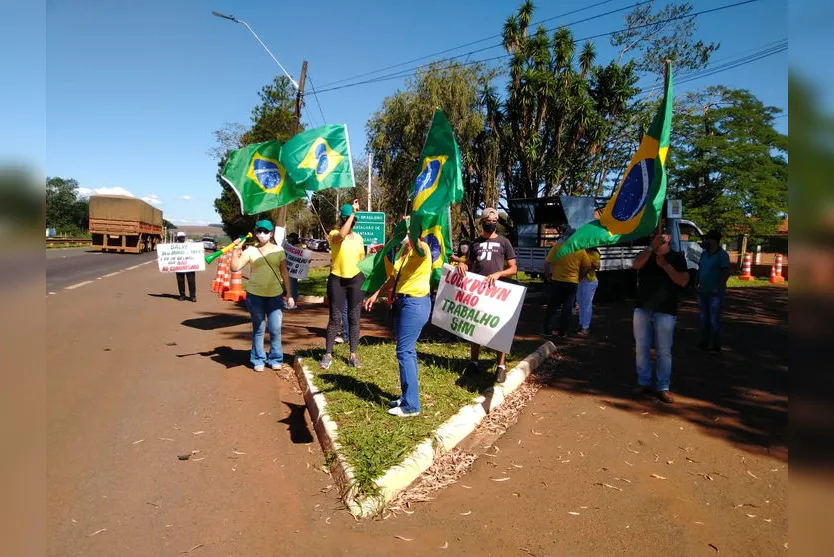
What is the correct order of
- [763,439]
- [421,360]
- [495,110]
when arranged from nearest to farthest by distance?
[763,439] < [421,360] < [495,110]

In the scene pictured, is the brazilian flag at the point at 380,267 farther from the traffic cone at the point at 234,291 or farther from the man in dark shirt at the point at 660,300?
the traffic cone at the point at 234,291

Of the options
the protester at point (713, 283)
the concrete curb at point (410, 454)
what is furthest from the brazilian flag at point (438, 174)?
the protester at point (713, 283)

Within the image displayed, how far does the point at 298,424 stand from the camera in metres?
5.16

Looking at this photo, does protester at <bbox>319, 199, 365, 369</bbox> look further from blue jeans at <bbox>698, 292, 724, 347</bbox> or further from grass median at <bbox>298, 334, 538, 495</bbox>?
blue jeans at <bbox>698, 292, 724, 347</bbox>

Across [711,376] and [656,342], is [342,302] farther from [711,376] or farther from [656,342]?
[711,376]

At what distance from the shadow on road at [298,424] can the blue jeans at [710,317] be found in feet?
19.1

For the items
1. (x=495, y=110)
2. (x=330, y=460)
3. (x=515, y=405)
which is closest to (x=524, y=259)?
(x=515, y=405)

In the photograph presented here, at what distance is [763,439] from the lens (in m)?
4.68

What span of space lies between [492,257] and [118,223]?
3609 cm

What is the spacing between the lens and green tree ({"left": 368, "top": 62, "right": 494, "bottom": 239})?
26.4m

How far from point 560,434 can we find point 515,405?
2.61 ft
